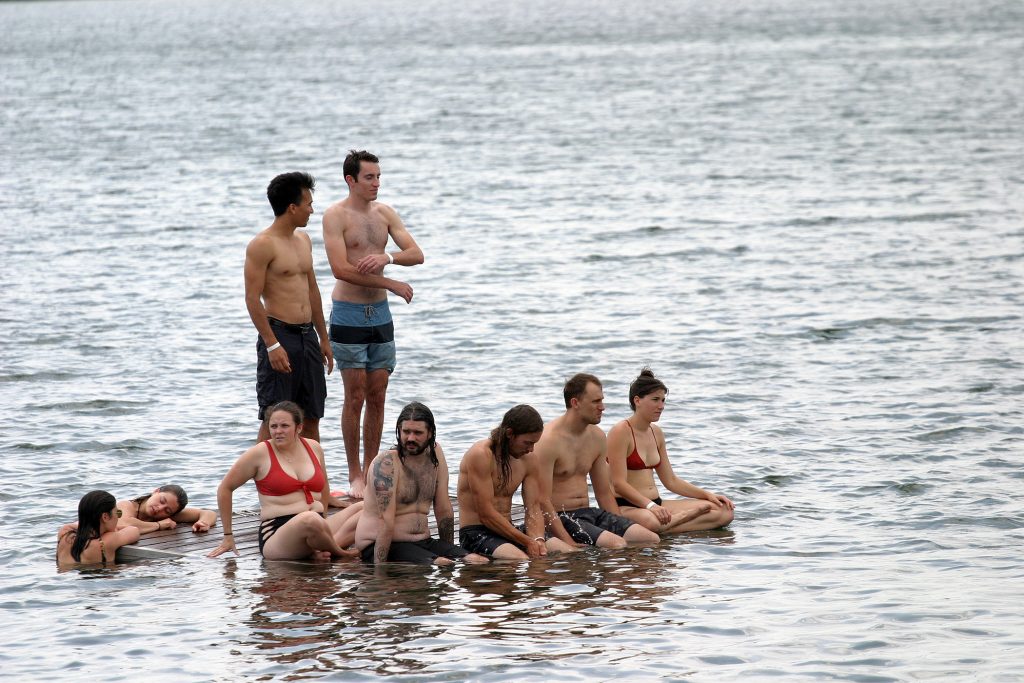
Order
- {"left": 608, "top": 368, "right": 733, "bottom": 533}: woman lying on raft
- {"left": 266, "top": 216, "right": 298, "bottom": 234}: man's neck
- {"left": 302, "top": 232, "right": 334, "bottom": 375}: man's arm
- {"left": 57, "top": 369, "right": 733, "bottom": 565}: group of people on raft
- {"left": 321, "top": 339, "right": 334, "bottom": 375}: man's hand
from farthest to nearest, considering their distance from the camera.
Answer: {"left": 321, "top": 339, "right": 334, "bottom": 375}: man's hand
{"left": 302, "top": 232, "right": 334, "bottom": 375}: man's arm
{"left": 608, "top": 368, "right": 733, "bottom": 533}: woman lying on raft
{"left": 266, "top": 216, "right": 298, "bottom": 234}: man's neck
{"left": 57, "top": 369, "right": 733, "bottom": 565}: group of people on raft

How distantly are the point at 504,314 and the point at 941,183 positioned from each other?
594 inches

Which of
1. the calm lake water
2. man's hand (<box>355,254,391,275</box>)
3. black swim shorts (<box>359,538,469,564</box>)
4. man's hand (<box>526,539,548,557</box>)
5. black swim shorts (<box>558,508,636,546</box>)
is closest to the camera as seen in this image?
the calm lake water

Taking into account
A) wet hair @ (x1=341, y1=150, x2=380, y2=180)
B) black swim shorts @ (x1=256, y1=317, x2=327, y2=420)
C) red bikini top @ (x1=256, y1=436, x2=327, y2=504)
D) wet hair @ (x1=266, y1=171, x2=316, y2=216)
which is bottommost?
red bikini top @ (x1=256, y1=436, x2=327, y2=504)

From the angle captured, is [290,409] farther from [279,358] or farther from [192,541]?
[192,541]

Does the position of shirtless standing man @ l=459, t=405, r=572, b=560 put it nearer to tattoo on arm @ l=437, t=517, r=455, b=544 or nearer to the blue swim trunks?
tattoo on arm @ l=437, t=517, r=455, b=544

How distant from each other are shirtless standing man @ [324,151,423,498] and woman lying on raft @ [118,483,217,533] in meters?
1.32

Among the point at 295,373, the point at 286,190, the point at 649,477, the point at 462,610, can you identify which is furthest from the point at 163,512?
the point at 649,477

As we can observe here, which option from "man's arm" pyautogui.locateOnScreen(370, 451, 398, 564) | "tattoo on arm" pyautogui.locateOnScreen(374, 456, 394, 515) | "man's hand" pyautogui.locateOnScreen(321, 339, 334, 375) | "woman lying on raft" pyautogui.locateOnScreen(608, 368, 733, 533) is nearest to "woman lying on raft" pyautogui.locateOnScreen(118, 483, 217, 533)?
"man's hand" pyautogui.locateOnScreen(321, 339, 334, 375)

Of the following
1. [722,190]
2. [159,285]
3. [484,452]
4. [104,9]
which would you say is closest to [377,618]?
[484,452]

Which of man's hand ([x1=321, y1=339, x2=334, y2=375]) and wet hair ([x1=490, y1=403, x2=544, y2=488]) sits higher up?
man's hand ([x1=321, y1=339, x2=334, y2=375])

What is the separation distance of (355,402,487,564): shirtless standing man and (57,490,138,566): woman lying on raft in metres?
1.92

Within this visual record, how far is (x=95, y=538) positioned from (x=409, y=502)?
260cm

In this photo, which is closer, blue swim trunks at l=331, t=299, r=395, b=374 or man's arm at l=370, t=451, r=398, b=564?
man's arm at l=370, t=451, r=398, b=564

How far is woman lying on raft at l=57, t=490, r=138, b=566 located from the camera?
36.0ft
